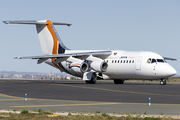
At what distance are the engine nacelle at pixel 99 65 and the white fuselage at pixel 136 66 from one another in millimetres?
729

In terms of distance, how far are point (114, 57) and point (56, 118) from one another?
3602 centimetres

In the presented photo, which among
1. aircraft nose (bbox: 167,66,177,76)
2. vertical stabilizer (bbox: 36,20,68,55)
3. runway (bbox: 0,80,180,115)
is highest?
vertical stabilizer (bbox: 36,20,68,55)

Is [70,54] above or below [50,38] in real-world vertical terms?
below

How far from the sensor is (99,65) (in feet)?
152

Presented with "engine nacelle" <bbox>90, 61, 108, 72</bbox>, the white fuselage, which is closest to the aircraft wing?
the white fuselage

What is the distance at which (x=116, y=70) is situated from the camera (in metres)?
47.0

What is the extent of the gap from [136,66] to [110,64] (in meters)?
4.52

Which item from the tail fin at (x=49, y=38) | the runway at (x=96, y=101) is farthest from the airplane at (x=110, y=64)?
the runway at (x=96, y=101)

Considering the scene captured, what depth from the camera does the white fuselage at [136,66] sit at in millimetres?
43219

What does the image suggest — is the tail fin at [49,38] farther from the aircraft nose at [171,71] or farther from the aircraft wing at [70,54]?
the aircraft nose at [171,71]

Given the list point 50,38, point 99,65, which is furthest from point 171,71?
point 50,38

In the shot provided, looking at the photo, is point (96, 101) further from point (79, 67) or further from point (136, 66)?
point (79, 67)

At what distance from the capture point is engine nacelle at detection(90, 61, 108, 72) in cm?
4644

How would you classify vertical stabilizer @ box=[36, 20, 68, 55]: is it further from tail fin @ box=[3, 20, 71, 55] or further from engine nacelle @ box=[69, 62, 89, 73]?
engine nacelle @ box=[69, 62, 89, 73]
